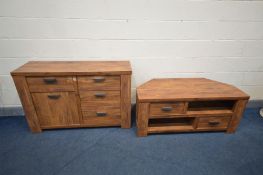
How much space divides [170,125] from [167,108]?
290 millimetres

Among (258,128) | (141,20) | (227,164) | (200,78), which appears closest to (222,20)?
(200,78)

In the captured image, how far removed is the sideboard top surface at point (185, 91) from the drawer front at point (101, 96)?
0.82ft

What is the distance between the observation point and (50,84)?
154 centimetres

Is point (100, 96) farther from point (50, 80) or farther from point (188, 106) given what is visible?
point (188, 106)

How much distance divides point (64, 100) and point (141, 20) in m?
1.17

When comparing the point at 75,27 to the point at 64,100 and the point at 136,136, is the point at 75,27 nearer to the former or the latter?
the point at 64,100

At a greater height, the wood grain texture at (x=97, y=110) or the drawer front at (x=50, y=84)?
the drawer front at (x=50, y=84)

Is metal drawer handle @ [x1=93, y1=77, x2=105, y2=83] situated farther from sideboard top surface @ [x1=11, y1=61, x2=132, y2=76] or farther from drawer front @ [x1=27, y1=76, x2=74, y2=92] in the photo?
drawer front @ [x1=27, y1=76, x2=74, y2=92]

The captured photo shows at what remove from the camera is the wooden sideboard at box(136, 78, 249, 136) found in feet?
5.17

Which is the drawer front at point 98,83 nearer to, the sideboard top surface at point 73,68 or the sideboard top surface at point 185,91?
the sideboard top surface at point 73,68

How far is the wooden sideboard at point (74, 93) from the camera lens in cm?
151

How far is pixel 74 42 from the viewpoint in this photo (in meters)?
1.78

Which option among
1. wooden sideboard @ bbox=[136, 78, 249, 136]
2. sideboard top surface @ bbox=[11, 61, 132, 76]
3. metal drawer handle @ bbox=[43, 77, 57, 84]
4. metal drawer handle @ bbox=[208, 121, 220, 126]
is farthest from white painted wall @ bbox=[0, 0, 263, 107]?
metal drawer handle @ bbox=[208, 121, 220, 126]

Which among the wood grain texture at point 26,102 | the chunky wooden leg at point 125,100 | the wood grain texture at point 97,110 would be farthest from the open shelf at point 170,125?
the wood grain texture at point 26,102
